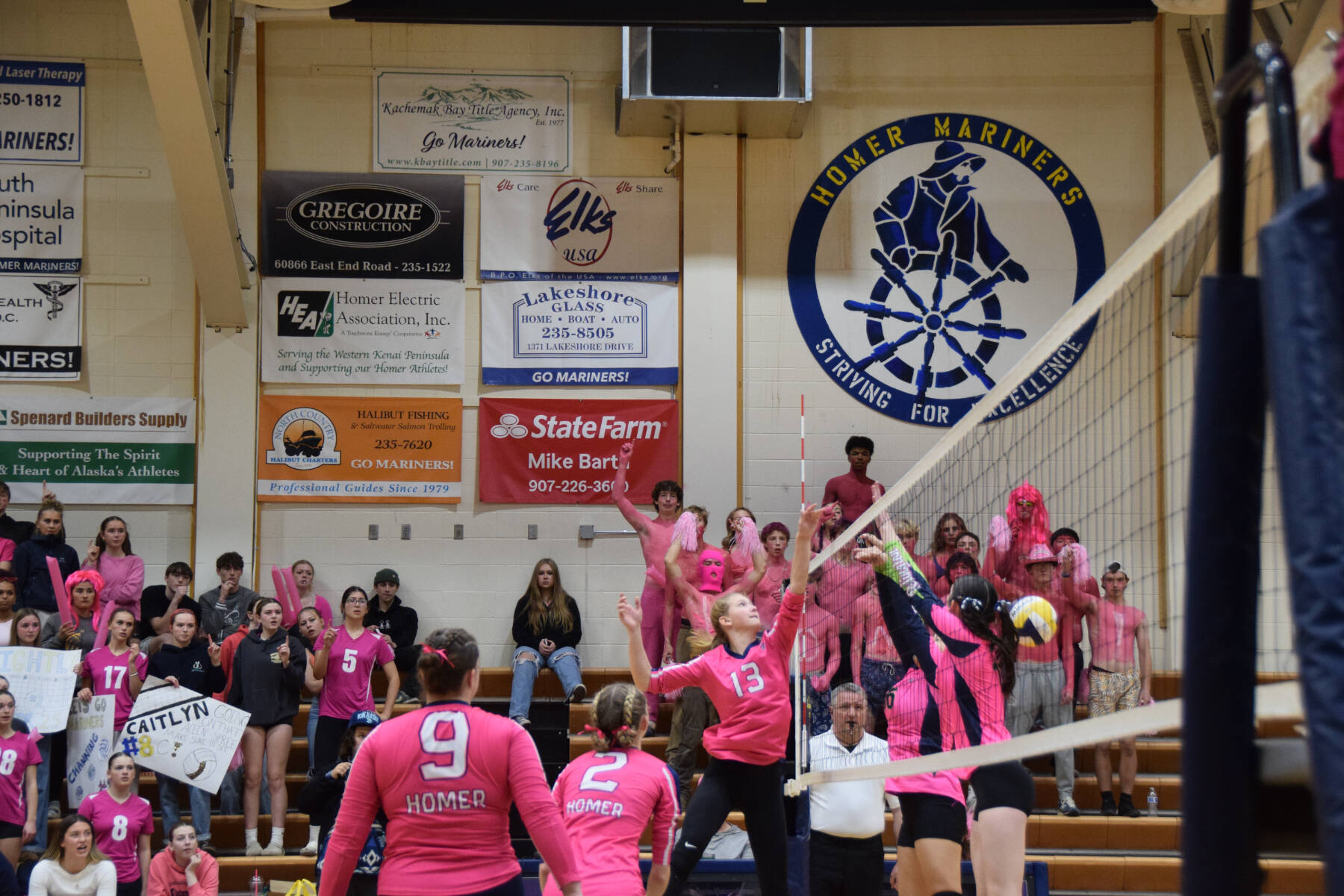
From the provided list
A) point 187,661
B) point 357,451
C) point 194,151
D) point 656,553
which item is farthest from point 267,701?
point 194,151

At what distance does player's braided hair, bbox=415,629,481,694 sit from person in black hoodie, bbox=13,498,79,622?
831 cm

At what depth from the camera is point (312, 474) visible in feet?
45.1

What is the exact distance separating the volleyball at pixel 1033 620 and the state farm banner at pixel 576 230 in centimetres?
854

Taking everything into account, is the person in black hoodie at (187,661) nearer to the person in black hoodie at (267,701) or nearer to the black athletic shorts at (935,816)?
the person in black hoodie at (267,701)

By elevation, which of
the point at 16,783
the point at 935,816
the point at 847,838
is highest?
the point at 935,816

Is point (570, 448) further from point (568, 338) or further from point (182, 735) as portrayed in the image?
point (182, 735)

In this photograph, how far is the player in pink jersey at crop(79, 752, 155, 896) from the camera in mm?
9531

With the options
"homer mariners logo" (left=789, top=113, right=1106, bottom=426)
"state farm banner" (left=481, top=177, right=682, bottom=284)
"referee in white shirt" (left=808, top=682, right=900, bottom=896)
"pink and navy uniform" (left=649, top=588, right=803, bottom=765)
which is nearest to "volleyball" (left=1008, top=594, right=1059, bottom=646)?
"pink and navy uniform" (left=649, top=588, right=803, bottom=765)

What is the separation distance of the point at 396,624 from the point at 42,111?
6.89m

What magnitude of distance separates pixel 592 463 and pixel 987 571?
606 centimetres

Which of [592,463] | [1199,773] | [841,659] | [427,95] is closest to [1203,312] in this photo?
[1199,773]

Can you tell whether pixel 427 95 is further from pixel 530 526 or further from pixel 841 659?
pixel 841 659

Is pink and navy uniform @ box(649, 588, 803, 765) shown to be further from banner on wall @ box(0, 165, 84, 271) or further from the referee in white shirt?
banner on wall @ box(0, 165, 84, 271)

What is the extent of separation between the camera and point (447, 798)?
4.58 m
